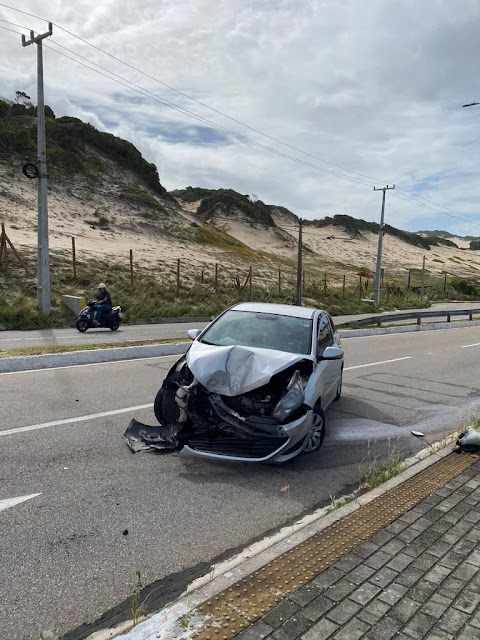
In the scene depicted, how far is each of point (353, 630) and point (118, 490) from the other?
99.3 inches

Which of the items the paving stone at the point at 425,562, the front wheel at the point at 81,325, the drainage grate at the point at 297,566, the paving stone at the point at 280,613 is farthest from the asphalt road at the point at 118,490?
the front wheel at the point at 81,325

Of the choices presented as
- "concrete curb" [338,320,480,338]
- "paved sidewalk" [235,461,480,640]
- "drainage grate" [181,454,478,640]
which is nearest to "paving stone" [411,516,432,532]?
"paved sidewalk" [235,461,480,640]

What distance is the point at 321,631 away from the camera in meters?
2.78

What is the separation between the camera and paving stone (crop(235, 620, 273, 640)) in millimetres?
2721

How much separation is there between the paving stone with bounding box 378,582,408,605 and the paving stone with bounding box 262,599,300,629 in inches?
21.1

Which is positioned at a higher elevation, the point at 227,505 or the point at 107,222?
the point at 107,222

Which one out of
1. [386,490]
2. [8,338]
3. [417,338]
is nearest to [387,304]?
[417,338]

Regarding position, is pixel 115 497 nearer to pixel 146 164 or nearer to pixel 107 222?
pixel 107 222

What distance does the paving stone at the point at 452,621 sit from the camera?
2.85 m

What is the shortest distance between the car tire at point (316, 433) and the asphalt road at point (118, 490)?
115mm

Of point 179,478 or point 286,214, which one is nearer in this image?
point 179,478

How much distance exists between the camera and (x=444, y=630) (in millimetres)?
2836

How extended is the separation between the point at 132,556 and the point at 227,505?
1.09m

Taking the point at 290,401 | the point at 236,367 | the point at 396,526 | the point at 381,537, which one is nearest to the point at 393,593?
the point at 381,537
